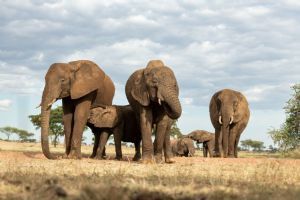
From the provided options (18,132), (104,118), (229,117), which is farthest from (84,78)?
(18,132)

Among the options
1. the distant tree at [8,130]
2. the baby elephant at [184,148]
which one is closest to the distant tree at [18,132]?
the distant tree at [8,130]

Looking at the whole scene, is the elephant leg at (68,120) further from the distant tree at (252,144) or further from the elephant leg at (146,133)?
the distant tree at (252,144)

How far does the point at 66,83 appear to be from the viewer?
16625 mm

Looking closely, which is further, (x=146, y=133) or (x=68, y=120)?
(x=68, y=120)

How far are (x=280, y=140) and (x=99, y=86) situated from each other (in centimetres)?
2032

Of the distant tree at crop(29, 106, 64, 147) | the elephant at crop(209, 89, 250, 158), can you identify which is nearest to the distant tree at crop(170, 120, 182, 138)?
the distant tree at crop(29, 106, 64, 147)

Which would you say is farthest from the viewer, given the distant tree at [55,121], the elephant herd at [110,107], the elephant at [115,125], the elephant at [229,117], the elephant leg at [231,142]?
the distant tree at [55,121]

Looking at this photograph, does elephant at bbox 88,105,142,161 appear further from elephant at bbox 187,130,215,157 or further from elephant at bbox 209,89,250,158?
elephant at bbox 187,130,215,157

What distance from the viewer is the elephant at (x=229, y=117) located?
74.7 ft

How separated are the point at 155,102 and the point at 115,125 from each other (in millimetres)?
3262

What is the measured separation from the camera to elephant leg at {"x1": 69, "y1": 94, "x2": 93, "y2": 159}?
54.3 ft

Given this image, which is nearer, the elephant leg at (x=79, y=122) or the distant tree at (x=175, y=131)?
the elephant leg at (x=79, y=122)

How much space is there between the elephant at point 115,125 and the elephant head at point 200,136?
2080cm

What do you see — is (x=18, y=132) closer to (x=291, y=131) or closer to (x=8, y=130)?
(x=8, y=130)
